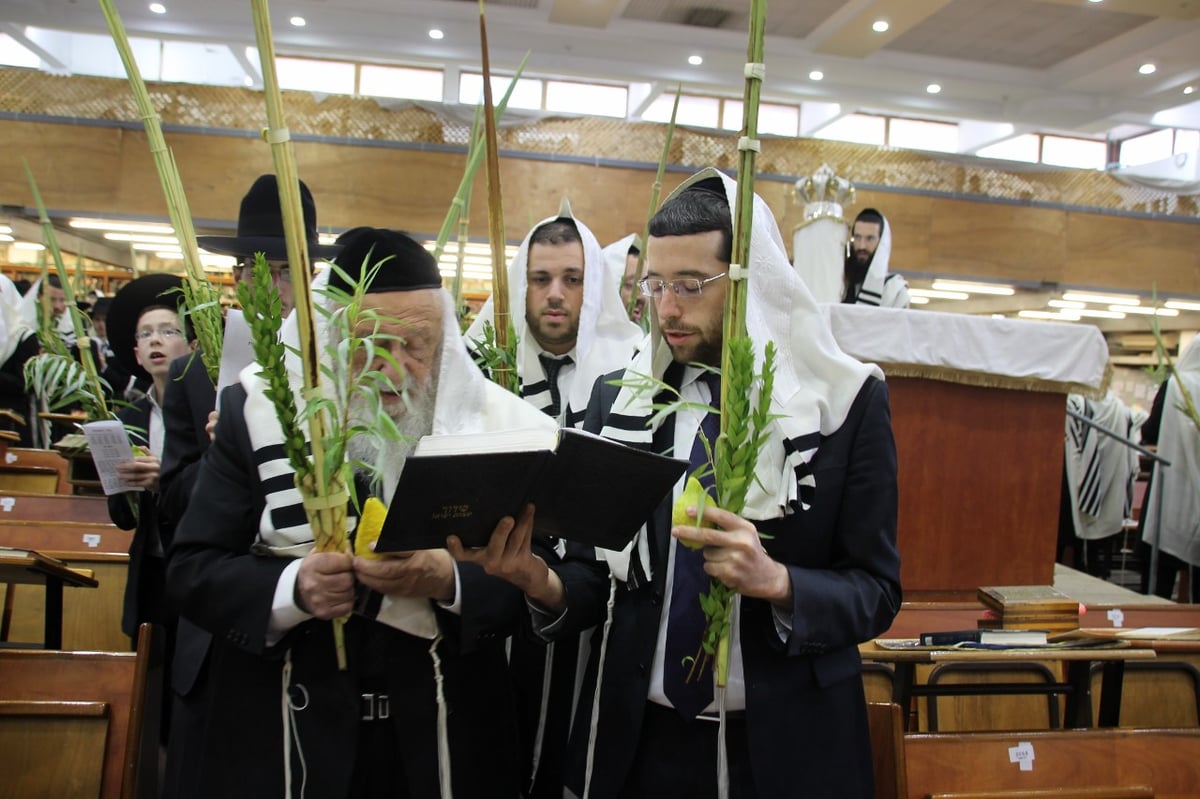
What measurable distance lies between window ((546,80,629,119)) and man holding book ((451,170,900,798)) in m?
16.5

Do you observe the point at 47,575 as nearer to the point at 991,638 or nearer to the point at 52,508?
the point at 52,508

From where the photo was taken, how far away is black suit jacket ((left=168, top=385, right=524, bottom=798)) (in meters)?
1.68

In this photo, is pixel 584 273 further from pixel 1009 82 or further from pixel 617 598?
pixel 1009 82

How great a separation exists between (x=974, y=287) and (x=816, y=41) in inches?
156

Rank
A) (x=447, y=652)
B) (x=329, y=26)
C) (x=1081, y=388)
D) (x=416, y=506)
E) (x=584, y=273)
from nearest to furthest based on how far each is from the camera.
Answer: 1. (x=416, y=506)
2. (x=447, y=652)
3. (x=584, y=273)
4. (x=1081, y=388)
5. (x=329, y=26)

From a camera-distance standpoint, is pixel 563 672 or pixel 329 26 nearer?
pixel 563 672

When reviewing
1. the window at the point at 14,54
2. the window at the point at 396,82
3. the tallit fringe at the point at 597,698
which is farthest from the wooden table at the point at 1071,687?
the window at the point at 14,54

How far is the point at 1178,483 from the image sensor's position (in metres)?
6.51

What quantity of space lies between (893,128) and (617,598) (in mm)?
18846

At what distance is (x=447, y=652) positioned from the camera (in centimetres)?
179

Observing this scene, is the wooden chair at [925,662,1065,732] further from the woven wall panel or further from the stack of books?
the woven wall panel

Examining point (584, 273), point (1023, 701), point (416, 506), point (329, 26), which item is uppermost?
point (329, 26)

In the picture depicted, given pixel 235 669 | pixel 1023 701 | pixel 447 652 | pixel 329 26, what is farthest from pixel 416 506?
pixel 329 26

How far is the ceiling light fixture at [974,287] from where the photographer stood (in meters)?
11.9
